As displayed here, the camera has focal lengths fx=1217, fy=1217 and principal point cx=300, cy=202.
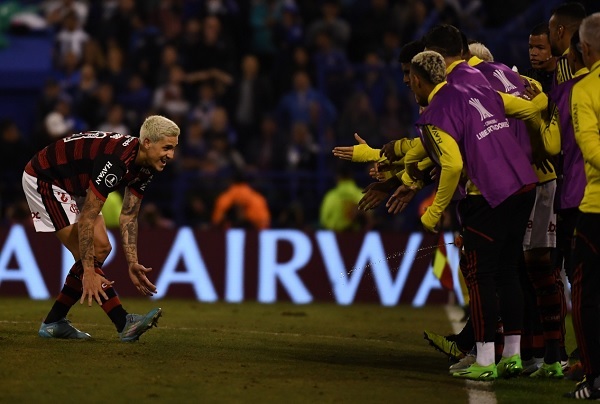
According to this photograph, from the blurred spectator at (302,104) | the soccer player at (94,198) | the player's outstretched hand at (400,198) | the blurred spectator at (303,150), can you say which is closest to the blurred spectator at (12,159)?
the blurred spectator at (302,104)

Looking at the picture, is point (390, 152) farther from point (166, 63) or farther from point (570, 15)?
point (166, 63)

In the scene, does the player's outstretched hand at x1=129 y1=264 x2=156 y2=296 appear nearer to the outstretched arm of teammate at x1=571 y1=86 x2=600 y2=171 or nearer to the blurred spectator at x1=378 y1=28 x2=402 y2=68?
the outstretched arm of teammate at x1=571 y1=86 x2=600 y2=171

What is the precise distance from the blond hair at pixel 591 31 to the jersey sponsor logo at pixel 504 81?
1236 mm

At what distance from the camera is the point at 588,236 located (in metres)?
7.73

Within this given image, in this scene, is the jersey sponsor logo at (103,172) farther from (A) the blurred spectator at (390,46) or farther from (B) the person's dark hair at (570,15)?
(A) the blurred spectator at (390,46)

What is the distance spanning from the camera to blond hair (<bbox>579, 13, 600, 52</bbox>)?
7668 millimetres

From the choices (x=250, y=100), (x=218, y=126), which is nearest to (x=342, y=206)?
(x=218, y=126)

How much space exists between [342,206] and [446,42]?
8911 mm

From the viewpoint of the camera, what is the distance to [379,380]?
8500 millimetres

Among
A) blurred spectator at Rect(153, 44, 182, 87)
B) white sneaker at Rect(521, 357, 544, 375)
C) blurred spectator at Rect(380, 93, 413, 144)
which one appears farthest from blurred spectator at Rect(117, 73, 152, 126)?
white sneaker at Rect(521, 357, 544, 375)

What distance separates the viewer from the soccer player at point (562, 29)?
8.95 meters

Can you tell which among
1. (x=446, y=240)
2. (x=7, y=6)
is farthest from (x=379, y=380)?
(x=7, y=6)

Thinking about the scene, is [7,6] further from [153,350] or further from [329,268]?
[153,350]

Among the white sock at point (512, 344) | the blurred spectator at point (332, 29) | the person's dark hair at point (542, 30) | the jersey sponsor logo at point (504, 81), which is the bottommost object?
the white sock at point (512, 344)
